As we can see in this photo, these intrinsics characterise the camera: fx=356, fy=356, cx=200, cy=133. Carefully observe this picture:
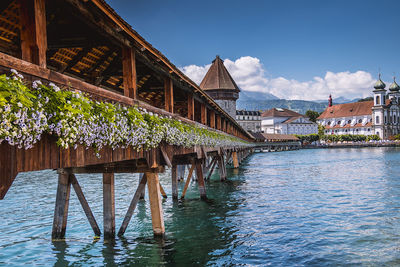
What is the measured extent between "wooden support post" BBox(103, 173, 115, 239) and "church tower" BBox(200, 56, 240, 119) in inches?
1807

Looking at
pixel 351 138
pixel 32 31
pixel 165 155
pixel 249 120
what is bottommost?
pixel 165 155

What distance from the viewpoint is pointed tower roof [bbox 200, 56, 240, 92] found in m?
57.2

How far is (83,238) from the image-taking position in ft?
36.7

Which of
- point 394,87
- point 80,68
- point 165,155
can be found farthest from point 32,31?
point 394,87

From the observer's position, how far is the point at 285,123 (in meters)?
138

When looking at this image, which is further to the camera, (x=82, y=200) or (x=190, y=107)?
(x=190, y=107)

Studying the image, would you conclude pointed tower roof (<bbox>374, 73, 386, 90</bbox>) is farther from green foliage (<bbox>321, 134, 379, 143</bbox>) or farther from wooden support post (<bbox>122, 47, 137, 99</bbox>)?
wooden support post (<bbox>122, 47, 137, 99</bbox>)

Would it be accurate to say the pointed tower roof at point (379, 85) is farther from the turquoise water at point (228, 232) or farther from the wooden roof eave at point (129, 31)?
the wooden roof eave at point (129, 31)

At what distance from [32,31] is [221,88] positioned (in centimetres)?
5227

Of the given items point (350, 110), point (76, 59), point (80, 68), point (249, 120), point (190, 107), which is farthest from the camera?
point (350, 110)

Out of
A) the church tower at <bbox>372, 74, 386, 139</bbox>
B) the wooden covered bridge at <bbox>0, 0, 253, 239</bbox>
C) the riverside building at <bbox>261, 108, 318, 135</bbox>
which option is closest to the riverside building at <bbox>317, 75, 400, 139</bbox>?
the church tower at <bbox>372, 74, 386, 139</bbox>

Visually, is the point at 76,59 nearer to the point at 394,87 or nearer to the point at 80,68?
the point at 80,68

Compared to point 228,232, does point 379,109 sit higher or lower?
higher

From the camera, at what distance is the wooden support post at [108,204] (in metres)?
10.0
